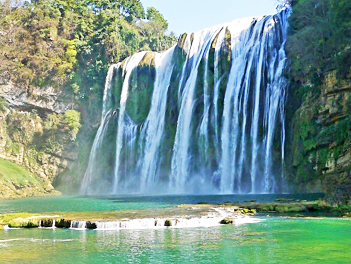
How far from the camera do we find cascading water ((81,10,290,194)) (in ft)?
131

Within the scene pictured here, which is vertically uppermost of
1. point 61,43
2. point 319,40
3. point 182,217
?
point 61,43

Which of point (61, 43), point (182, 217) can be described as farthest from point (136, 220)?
point (61, 43)

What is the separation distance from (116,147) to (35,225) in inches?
1293

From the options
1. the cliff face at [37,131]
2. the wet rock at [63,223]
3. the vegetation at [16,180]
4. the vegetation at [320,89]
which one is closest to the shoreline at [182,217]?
the wet rock at [63,223]

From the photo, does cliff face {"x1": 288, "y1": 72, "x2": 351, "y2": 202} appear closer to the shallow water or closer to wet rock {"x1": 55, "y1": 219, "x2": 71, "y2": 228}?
the shallow water

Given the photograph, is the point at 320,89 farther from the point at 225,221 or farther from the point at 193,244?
the point at 193,244

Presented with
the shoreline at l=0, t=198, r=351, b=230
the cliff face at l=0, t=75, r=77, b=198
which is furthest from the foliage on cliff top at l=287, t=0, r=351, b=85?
the cliff face at l=0, t=75, r=77, b=198

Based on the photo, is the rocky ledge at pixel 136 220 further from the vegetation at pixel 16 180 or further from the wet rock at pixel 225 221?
the vegetation at pixel 16 180

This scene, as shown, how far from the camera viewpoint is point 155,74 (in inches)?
2149

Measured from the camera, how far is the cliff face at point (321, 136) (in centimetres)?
3161

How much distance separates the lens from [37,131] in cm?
5650

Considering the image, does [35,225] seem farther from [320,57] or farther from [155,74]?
[155,74]

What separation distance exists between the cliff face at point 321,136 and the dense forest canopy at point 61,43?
29.5 meters

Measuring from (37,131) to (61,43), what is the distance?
11.6 meters
